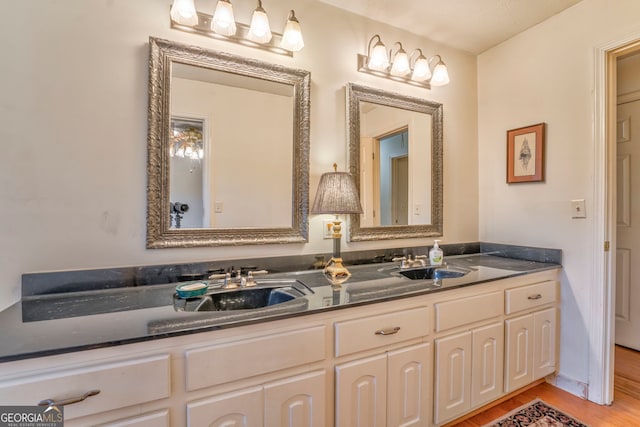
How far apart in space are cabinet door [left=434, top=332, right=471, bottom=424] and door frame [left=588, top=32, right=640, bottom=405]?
91cm

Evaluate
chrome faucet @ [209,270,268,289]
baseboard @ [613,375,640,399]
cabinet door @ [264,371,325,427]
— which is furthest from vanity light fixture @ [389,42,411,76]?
baseboard @ [613,375,640,399]

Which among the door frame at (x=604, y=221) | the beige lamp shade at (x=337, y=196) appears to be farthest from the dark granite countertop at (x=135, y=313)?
the door frame at (x=604, y=221)

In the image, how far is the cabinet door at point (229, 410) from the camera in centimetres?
92

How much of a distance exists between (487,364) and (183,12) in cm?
228

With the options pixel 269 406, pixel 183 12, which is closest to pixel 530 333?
pixel 269 406

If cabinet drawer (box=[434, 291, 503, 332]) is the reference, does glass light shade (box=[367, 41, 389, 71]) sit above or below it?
above

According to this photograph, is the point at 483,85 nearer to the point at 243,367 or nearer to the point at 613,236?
the point at 613,236

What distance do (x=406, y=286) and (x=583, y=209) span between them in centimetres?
129

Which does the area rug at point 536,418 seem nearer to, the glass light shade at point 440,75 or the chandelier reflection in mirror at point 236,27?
the glass light shade at point 440,75

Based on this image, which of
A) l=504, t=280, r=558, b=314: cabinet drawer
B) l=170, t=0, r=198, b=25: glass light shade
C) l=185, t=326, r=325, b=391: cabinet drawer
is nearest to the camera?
l=185, t=326, r=325, b=391: cabinet drawer

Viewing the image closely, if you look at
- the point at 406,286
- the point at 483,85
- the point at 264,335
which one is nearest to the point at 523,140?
the point at 483,85

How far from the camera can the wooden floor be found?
1.58m

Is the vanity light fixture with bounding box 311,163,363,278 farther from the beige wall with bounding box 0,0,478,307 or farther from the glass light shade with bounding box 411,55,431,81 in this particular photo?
the glass light shade with bounding box 411,55,431,81

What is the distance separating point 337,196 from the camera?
158 centimetres
